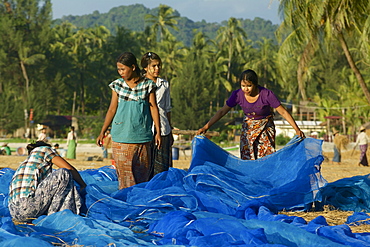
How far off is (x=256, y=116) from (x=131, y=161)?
5.34 ft

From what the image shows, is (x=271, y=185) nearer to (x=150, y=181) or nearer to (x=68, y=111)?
(x=150, y=181)

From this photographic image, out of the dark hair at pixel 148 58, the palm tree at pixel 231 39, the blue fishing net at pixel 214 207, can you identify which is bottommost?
the blue fishing net at pixel 214 207

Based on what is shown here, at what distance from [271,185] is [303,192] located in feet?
1.37

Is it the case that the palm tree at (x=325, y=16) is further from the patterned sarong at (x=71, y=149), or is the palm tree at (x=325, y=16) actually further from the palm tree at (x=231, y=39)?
the palm tree at (x=231, y=39)

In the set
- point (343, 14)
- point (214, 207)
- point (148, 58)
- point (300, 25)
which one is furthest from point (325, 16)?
point (214, 207)

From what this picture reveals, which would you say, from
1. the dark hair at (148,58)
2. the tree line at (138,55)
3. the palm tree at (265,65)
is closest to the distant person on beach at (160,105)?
the dark hair at (148,58)

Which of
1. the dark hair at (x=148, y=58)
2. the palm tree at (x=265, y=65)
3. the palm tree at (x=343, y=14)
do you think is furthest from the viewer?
the palm tree at (x=265, y=65)

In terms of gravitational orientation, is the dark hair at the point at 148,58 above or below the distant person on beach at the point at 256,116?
above

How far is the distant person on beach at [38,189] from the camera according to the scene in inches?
189

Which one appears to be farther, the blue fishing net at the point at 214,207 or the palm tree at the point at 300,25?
the palm tree at the point at 300,25

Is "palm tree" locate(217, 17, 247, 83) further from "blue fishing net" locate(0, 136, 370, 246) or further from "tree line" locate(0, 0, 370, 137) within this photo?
"blue fishing net" locate(0, 136, 370, 246)

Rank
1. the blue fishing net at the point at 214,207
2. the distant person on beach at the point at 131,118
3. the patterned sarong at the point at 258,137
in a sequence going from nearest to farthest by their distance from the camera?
the blue fishing net at the point at 214,207
the distant person on beach at the point at 131,118
the patterned sarong at the point at 258,137

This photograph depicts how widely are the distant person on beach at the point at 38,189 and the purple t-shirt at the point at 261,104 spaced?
239cm

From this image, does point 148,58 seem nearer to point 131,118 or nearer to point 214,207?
point 131,118
